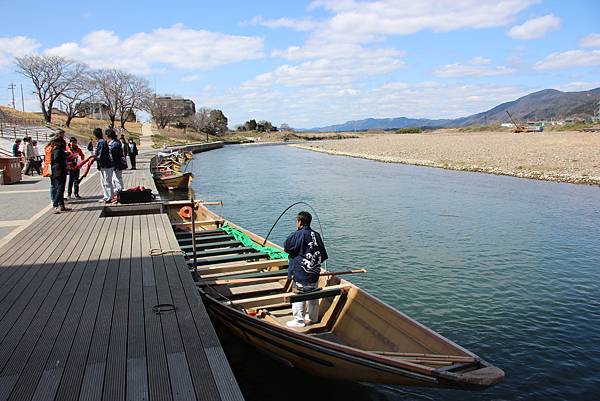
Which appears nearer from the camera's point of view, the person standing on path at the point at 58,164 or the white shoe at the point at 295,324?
the white shoe at the point at 295,324

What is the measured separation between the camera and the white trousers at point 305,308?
6.83 meters

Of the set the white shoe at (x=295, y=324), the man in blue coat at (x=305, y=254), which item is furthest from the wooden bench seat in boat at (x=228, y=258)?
the man in blue coat at (x=305, y=254)

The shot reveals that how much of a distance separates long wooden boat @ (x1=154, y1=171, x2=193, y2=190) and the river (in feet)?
4.49

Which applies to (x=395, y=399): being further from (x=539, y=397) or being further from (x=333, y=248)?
(x=333, y=248)

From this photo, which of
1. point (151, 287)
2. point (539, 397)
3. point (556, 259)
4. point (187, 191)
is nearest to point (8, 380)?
point (151, 287)

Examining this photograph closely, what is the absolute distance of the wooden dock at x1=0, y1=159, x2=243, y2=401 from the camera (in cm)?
397

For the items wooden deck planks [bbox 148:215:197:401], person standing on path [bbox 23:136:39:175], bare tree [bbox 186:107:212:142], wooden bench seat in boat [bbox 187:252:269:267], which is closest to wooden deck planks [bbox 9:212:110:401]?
wooden deck planks [bbox 148:215:197:401]

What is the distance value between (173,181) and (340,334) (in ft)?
66.2

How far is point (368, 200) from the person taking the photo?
77.1ft

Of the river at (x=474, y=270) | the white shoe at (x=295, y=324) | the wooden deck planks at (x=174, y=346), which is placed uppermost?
the wooden deck planks at (x=174, y=346)

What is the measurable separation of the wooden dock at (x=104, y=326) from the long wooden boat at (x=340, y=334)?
0.98m

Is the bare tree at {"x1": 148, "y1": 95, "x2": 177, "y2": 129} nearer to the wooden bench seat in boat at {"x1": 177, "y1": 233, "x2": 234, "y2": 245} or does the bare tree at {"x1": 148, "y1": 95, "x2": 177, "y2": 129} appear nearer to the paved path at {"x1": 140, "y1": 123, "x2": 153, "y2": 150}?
the paved path at {"x1": 140, "y1": 123, "x2": 153, "y2": 150}

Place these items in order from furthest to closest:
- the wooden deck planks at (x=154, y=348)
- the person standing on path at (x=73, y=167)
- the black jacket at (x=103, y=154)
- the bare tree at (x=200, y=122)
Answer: the bare tree at (x=200, y=122) → the person standing on path at (x=73, y=167) → the black jacket at (x=103, y=154) → the wooden deck planks at (x=154, y=348)

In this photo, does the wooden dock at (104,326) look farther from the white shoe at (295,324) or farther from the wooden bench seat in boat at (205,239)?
the wooden bench seat in boat at (205,239)
